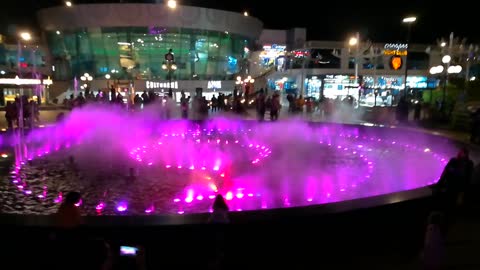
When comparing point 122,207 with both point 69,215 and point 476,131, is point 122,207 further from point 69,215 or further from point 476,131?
point 476,131

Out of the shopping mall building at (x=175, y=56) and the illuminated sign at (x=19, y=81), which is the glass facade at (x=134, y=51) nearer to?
the shopping mall building at (x=175, y=56)

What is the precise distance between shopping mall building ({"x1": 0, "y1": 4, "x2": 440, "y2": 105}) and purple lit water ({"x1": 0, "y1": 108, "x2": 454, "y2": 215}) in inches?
1312

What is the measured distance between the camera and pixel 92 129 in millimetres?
20797

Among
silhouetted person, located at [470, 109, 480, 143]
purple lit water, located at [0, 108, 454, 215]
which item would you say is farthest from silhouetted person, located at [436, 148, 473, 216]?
silhouetted person, located at [470, 109, 480, 143]

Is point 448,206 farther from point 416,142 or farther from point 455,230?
point 416,142

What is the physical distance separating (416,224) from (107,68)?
5907cm

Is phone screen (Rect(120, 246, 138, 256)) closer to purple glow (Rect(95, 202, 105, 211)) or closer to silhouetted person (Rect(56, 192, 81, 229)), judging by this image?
silhouetted person (Rect(56, 192, 81, 229))

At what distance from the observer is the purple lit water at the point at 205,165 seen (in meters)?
9.80

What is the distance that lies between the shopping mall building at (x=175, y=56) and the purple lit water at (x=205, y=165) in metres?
33.3

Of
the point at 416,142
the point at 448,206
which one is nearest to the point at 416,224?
the point at 448,206

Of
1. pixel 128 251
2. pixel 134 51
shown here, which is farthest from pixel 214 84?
pixel 128 251

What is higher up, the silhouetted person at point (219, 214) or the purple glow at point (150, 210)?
the silhouetted person at point (219, 214)

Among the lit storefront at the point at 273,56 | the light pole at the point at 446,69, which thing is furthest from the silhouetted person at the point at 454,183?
the lit storefront at the point at 273,56

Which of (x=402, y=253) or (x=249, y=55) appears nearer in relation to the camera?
(x=402, y=253)
